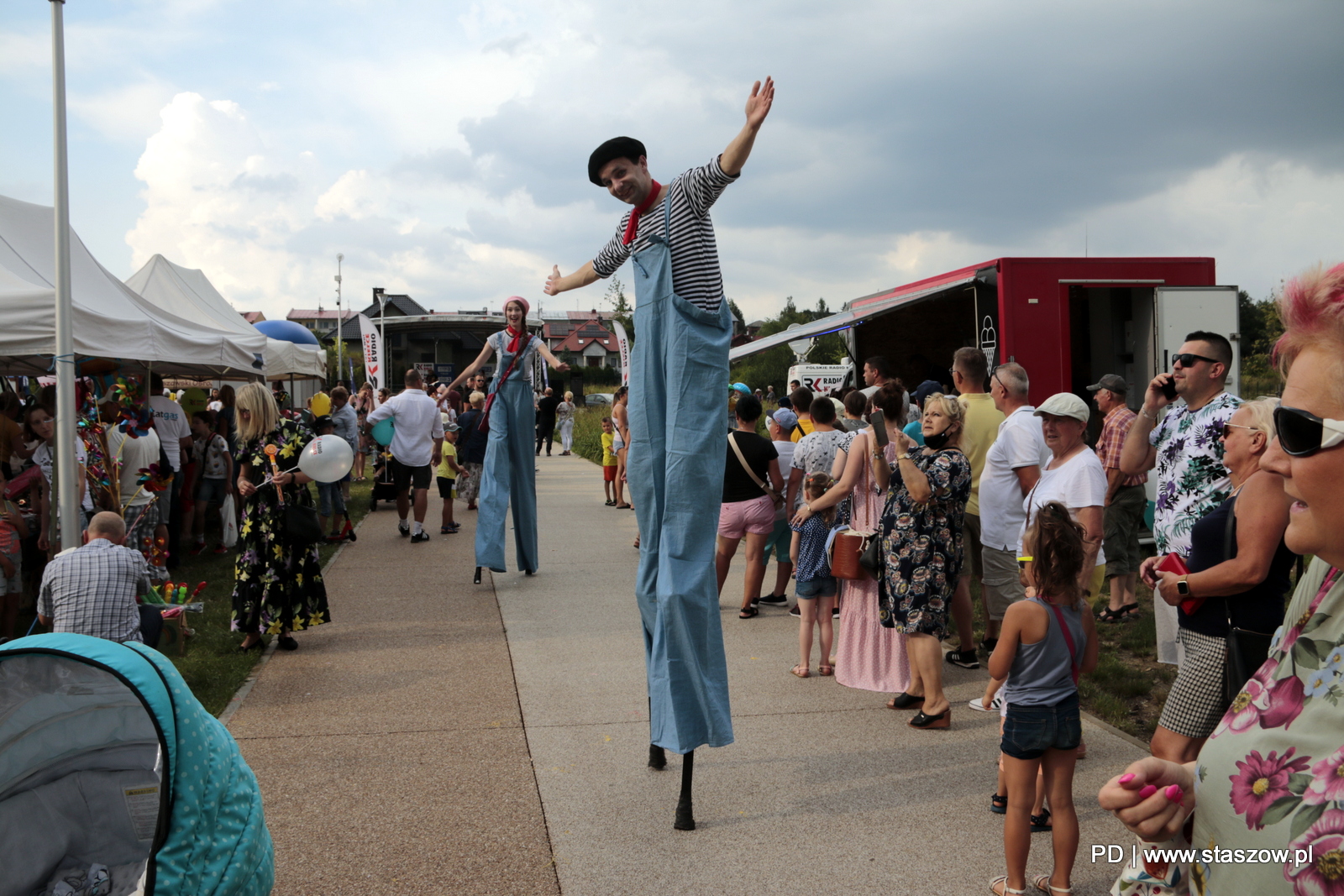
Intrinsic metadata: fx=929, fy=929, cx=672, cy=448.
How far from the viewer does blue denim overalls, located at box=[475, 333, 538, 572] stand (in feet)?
25.8

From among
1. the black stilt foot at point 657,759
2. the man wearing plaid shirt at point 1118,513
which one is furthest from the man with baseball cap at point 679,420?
the man wearing plaid shirt at point 1118,513

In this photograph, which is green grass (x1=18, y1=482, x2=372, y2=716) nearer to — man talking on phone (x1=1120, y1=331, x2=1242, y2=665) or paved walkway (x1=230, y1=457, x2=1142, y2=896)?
paved walkway (x1=230, y1=457, x2=1142, y2=896)

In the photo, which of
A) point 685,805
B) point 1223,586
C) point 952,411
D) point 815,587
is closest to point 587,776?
point 685,805

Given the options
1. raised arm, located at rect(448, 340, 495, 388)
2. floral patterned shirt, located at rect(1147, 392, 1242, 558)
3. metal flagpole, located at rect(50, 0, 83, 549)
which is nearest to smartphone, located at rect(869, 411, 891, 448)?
floral patterned shirt, located at rect(1147, 392, 1242, 558)

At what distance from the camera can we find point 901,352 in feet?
46.6

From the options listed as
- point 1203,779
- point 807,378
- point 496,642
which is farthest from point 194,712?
point 807,378

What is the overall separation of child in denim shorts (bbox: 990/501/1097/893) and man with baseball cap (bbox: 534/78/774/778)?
1016 mm

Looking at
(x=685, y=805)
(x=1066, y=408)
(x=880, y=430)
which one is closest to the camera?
(x=685, y=805)

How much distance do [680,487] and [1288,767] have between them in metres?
2.25

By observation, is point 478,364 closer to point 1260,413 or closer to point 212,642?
point 212,642

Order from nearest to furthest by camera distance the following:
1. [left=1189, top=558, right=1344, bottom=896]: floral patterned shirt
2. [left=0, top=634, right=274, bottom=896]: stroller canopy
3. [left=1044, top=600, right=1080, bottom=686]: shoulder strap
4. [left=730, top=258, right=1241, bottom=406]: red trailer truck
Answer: [left=1189, top=558, right=1344, bottom=896]: floral patterned shirt, [left=0, top=634, right=274, bottom=896]: stroller canopy, [left=1044, top=600, right=1080, bottom=686]: shoulder strap, [left=730, top=258, right=1241, bottom=406]: red trailer truck

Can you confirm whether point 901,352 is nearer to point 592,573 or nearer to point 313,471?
point 592,573

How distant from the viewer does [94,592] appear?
14.7 feet

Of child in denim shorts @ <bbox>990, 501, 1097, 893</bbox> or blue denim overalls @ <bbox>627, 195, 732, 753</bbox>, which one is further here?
blue denim overalls @ <bbox>627, 195, 732, 753</bbox>
